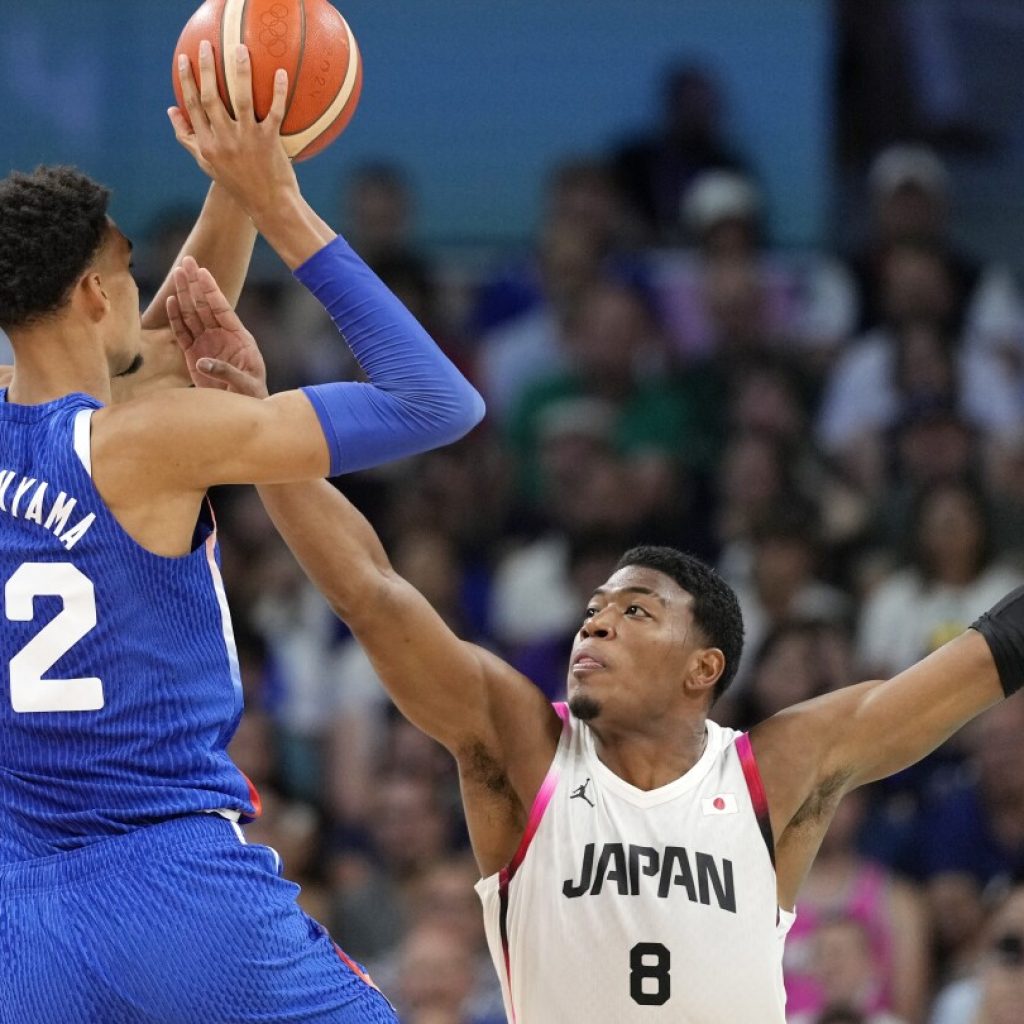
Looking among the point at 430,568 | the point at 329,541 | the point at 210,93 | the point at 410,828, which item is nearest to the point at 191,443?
the point at 210,93

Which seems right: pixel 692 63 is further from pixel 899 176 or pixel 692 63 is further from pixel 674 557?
pixel 674 557

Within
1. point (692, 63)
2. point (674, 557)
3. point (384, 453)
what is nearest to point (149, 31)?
point (692, 63)

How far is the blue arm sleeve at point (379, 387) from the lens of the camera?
367 centimetres

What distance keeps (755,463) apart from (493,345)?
1786 mm

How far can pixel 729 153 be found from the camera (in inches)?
427

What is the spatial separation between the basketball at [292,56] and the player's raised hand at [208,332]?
0.33 m

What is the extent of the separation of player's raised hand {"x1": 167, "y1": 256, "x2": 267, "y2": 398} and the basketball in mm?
330

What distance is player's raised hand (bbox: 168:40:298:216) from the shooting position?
3.82 meters

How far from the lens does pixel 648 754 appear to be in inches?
195

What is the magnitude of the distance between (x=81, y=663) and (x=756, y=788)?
1.93m

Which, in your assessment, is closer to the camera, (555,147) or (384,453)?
(384,453)

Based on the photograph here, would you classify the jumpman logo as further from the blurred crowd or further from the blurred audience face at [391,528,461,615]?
the blurred audience face at [391,528,461,615]

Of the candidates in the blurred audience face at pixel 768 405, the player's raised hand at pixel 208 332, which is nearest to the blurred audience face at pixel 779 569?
the blurred audience face at pixel 768 405

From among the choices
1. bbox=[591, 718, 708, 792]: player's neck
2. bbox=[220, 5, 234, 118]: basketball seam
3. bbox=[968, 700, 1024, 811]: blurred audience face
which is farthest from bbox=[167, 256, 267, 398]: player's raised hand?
bbox=[968, 700, 1024, 811]: blurred audience face
